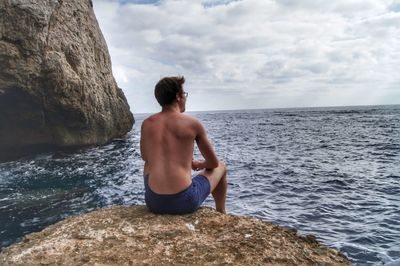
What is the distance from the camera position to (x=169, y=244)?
4.11 metres

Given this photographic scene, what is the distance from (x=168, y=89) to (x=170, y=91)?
40 mm

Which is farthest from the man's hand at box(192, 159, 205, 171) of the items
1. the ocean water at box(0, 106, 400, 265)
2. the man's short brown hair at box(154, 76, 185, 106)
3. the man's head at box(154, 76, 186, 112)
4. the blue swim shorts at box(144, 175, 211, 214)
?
the ocean water at box(0, 106, 400, 265)

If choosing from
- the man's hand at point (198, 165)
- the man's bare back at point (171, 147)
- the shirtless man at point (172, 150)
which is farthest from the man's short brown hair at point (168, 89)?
the man's hand at point (198, 165)

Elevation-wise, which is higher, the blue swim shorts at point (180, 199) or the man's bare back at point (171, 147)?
the man's bare back at point (171, 147)

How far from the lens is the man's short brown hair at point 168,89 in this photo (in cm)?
455

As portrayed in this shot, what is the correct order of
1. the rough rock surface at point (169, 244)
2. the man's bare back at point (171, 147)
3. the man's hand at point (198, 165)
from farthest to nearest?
the man's hand at point (198, 165) < the man's bare back at point (171, 147) < the rough rock surface at point (169, 244)

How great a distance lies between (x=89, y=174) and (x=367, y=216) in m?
11.5

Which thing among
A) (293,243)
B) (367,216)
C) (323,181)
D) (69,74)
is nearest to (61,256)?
(293,243)

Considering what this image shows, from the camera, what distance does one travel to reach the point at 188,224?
15.1 ft

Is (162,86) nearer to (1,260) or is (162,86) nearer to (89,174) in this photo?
(1,260)

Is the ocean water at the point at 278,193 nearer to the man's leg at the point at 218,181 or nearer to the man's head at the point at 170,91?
the man's leg at the point at 218,181

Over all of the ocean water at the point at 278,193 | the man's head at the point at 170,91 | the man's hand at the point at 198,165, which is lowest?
the ocean water at the point at 278,193

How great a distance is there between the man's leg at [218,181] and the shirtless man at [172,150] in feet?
0.96

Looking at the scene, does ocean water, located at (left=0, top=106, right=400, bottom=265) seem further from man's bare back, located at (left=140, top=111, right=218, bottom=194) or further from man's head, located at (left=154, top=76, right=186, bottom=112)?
man's head, located at (left=154, top=76, right=186, bottom=112)
